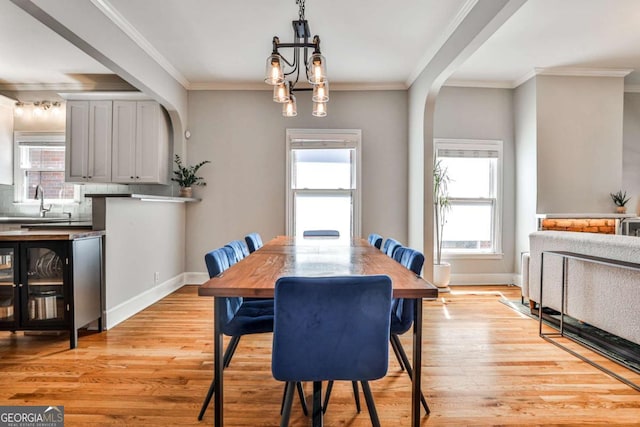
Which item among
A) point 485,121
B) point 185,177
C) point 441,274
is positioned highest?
point 485,121

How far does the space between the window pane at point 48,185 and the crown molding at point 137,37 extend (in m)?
2.28

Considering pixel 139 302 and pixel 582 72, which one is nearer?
pixel 139 302

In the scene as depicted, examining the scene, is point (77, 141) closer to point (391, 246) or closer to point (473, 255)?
point (391, 246)

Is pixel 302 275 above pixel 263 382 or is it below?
above

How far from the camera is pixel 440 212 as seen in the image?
4871 mm

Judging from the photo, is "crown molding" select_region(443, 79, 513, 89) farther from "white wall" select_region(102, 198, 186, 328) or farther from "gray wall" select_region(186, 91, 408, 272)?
"white wall" select_region(102, 198, 186, 328)

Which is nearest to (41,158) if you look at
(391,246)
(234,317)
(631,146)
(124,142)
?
(124,142)

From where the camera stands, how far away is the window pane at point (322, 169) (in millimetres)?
4934

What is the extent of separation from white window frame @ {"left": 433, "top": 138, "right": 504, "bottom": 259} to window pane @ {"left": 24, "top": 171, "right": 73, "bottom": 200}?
528cm

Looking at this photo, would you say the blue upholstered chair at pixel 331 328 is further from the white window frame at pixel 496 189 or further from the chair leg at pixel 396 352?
the white window frame at pixel 496 189

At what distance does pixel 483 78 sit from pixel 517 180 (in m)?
1.48

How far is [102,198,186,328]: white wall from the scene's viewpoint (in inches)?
129

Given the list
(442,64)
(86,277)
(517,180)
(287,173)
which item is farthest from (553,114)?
(86,277)

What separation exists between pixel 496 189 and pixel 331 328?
4.46 metres
